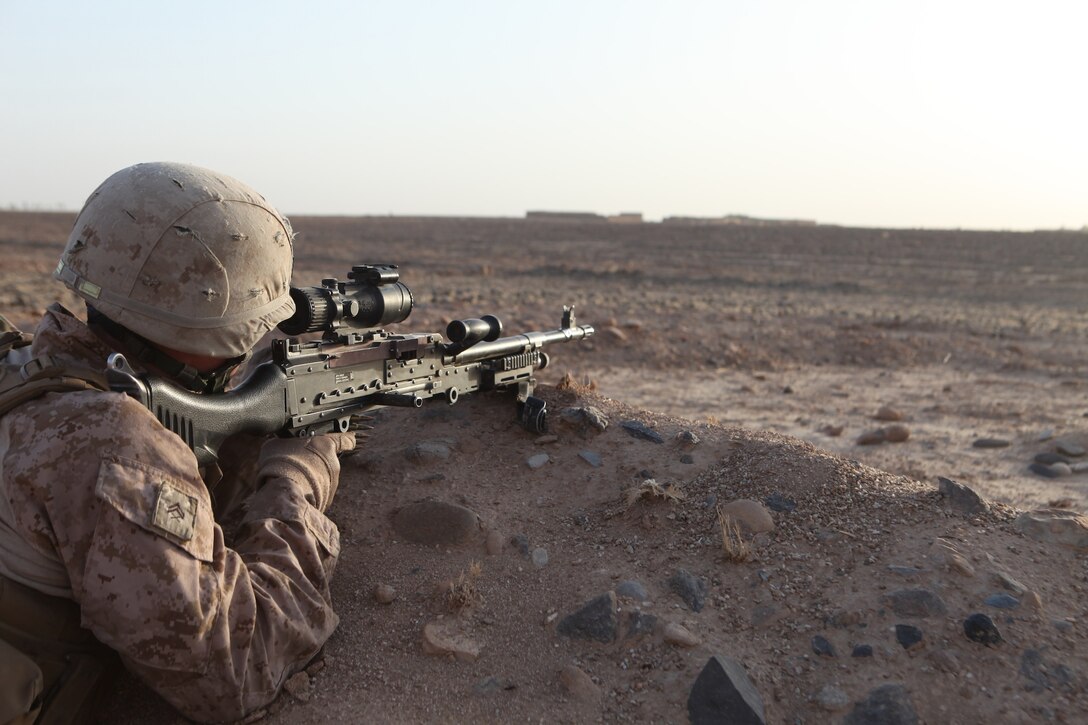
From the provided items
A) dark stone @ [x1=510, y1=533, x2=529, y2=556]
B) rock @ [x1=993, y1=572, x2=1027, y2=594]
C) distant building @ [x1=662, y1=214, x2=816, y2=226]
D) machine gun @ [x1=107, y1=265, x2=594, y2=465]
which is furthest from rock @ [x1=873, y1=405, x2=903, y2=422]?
distant building @ [x1=662, y1=214, x2=816, y2=226]

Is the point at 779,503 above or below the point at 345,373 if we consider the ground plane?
below

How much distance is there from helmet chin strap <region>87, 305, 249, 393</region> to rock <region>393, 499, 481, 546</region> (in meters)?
1.20

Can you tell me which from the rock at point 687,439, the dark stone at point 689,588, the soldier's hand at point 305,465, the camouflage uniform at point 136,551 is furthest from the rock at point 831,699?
the soldier's hand at point 305,465

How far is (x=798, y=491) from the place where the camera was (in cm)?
434

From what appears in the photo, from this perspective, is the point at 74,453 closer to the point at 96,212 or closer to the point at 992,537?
the point at 96,212

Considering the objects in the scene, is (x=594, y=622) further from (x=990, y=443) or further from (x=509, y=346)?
(x=990, y=443)

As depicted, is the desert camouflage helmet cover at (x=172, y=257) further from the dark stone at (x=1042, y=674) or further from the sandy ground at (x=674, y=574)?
the dark stone at (x=1042, y=674)

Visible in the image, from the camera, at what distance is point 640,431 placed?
5.15 m

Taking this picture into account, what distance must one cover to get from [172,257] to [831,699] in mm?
2955

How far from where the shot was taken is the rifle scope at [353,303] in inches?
155

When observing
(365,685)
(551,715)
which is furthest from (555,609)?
(365,685)

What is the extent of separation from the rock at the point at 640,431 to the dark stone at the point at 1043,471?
14.1 feet

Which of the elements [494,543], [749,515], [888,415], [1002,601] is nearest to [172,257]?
[494,543]

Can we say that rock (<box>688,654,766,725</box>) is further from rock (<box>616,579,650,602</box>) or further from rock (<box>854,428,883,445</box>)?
rock (<box>854,428,883,445</box>)
